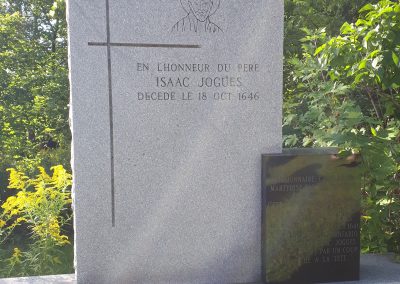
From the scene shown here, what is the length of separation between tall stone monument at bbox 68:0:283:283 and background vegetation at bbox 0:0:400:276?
73cm

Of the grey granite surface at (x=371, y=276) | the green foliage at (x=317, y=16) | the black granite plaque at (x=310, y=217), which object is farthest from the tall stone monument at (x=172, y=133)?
the green foliage at (x=317, y=16)

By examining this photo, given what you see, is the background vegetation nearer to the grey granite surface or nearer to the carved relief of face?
the grey granite surface

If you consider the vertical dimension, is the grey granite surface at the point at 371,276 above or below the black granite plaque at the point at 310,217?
below

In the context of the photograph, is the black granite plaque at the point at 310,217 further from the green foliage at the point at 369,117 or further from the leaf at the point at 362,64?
the leaf at the point at 362,64

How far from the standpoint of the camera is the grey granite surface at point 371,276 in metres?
3.56

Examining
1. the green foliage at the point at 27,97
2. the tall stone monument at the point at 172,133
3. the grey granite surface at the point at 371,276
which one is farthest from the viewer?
the green foliage at the point at 27,97

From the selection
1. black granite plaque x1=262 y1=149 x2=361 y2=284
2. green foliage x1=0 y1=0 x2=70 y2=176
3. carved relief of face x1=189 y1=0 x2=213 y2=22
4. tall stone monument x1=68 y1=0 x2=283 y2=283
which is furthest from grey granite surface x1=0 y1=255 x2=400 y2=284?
green foliage x1=0 y1=0 x2=70 y2=176

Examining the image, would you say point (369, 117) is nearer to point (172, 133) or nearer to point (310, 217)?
point (310, 217)

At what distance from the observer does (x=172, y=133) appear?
3.59 meters

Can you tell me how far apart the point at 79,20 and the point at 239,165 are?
1.61 meters

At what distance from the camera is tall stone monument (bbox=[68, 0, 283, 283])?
3445 mm

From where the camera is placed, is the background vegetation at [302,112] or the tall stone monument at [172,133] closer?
the tall stone monument at [172,133]

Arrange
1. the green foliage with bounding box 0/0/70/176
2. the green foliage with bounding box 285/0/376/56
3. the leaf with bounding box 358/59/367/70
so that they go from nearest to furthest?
the leaf with bounding box 358/59/367/70 < the green foliage with bounding box 285/0/376/56 < the green foliage with bounding box 0/0/70/176

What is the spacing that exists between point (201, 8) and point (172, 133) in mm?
984
